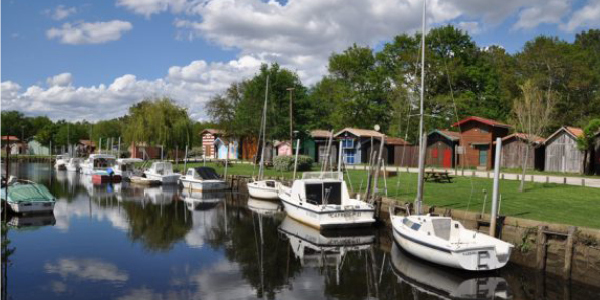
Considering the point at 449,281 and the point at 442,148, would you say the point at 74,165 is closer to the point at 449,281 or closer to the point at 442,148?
the point at 442,148

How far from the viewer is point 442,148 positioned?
49.8 meters

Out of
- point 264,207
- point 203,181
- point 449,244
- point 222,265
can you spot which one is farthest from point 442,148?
Answer: point 222,265

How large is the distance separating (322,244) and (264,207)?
12.5 metres

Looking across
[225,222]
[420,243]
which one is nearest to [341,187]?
[225,222]

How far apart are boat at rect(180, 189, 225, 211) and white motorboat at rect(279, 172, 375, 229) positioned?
7.99 metres

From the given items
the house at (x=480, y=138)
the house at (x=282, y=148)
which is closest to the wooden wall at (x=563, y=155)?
the house at (x=480, y=138)

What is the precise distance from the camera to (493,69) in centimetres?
6384

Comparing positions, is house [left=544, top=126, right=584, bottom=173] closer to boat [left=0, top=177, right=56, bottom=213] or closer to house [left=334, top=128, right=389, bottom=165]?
house [left=334, top=128, right=389, bottom=165]

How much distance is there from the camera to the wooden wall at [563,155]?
133ft

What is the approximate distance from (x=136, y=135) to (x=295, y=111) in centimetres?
2297

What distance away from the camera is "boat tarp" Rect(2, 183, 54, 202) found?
90.5 ft

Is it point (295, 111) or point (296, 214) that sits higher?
point (295, 111)

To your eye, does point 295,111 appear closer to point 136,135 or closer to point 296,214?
point 136,135

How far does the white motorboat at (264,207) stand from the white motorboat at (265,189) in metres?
0.43
